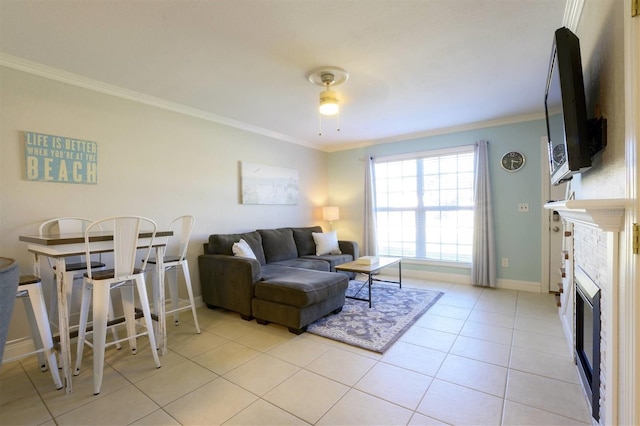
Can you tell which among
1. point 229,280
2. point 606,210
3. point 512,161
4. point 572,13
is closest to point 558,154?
point 572,13

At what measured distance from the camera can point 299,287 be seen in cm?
270

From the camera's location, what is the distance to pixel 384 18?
1.89m

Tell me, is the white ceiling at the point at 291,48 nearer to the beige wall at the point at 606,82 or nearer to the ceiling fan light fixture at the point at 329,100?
the ceiling fan light fixture at the point at 329,100

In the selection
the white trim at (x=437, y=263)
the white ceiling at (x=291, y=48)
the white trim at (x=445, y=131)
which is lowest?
the white trim at (x=437, y=263)

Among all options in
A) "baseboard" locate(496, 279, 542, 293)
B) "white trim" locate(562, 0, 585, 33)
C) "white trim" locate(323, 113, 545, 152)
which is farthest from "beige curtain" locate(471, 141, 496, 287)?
"white trim" locate(562, 0, 585, 33)

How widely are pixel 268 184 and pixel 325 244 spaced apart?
127 centimetres

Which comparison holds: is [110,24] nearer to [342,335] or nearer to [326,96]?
[326,96]

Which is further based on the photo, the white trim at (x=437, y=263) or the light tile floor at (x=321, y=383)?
the white trim at (x=437, y=263)

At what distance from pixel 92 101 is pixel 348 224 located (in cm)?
406

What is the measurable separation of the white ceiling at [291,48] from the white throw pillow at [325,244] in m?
2.03

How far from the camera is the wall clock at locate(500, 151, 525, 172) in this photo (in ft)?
13.0

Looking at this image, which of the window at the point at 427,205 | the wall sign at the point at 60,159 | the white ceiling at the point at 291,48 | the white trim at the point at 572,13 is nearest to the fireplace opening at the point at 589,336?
the white trim at the point at 572,13

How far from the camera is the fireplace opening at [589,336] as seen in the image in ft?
4.67

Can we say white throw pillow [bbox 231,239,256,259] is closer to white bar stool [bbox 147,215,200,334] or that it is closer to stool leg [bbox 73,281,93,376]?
white bar stool [bbox 147,215,200,334]
